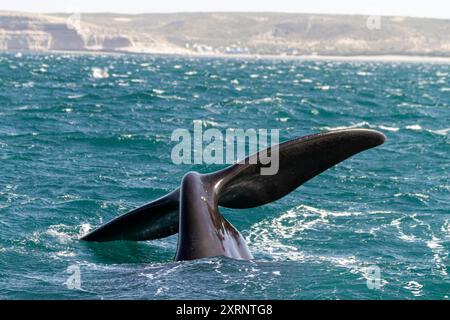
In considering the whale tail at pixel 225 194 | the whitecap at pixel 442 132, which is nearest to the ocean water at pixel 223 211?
the whitecap at pixel 442 132

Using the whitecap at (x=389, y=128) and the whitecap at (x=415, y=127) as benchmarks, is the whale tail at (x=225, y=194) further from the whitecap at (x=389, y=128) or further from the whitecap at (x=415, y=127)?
the whitecap at (x=415, y=127)

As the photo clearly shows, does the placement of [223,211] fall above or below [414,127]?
above

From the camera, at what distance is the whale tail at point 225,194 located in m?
11.3

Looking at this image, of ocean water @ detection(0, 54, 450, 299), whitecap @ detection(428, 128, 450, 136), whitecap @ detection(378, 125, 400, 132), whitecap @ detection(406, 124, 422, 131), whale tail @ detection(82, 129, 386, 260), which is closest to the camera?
whale tail @ detection(82, 129, 386, 260)

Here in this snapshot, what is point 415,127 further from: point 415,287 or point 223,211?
point 415,287

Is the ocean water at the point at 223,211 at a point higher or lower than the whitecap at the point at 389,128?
higher

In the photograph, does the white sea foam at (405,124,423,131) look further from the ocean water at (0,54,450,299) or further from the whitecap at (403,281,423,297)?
the whitecap at (403,281,423,297)

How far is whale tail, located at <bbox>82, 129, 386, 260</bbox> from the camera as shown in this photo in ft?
37.1

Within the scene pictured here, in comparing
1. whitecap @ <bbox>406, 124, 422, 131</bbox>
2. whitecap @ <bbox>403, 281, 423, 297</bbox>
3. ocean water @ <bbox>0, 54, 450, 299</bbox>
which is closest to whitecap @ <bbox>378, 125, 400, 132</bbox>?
ocean water @ <bbox>0, 54, 450, 299</bbox>

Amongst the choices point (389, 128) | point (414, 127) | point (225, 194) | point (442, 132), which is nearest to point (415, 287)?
point (225, 194)

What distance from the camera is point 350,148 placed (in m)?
11.8

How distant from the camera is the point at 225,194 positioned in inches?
478

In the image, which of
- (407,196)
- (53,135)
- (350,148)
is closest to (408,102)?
A: (53,135)
